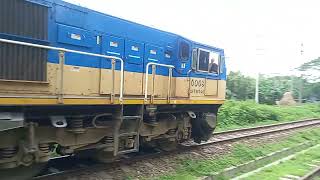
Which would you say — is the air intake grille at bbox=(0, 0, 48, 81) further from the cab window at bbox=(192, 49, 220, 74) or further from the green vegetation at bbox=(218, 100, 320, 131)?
the green vegetation at bbox=(218, 100, 320, 131)

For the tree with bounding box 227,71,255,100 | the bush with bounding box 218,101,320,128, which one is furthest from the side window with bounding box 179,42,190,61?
the tree with bounding box 227,71,255,100

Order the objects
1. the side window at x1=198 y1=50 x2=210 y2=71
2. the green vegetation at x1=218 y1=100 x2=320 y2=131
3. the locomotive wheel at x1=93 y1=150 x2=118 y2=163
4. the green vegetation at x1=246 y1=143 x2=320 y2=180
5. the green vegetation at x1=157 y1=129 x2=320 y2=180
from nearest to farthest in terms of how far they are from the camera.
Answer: the locomotive wheel at x1=93 y1=150 x2=118 y2=163
the green vegetation at x1=157 y1=129 x2=320 y2=180
the green vegetation at x1=246 y1=143 x2=320 y2=180
the side window at x1=198 y1=50 x2=210 y2=71
the green vegetation at x1=218 y1=100 x2=320 y2=131

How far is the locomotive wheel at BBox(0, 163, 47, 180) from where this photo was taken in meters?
6.12

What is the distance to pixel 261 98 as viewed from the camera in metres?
49.2

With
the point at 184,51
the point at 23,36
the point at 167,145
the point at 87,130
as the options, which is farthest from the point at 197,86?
the point at 23,36

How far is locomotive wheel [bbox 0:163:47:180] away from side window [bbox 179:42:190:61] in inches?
191

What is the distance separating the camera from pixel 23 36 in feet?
20.3

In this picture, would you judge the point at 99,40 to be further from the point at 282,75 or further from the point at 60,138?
the point at 282,75

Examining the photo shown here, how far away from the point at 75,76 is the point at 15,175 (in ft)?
6.59

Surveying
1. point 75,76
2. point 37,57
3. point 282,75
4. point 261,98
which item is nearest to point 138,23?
point 75,76

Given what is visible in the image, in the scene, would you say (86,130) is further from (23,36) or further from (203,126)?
(203,126)

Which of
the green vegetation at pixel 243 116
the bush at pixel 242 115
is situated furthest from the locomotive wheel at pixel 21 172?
the bush at pixel 242 115

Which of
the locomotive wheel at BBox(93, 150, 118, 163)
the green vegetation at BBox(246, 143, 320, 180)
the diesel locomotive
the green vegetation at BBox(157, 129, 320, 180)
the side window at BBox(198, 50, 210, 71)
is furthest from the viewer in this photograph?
the side window at BBox(198, 50, 210, 71)

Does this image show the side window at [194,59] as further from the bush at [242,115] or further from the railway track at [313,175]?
the bush at [242,115]
